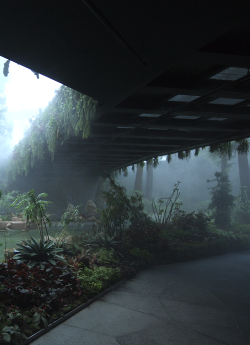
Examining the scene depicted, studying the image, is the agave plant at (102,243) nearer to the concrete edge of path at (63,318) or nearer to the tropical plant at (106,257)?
the tropical plant at (106,257)

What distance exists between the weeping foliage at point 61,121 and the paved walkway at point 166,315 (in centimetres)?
357

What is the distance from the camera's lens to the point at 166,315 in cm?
398

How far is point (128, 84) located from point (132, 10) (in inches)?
62.9

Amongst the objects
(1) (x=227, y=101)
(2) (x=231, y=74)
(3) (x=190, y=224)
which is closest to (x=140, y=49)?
(2) (x=231, y=74)

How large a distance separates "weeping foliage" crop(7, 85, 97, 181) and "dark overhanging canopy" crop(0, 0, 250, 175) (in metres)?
1.00

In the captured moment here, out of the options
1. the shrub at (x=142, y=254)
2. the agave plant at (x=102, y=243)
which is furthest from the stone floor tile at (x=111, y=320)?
the agave plant at (x=102, y=243)

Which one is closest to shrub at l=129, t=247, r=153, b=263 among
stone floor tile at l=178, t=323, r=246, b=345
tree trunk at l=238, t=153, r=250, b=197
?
stone floor tile at l=178, t=323, r=246, b=345

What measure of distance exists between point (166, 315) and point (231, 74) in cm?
362

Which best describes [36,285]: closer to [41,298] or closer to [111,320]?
[41,298]

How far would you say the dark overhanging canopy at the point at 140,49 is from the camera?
88.7 inches

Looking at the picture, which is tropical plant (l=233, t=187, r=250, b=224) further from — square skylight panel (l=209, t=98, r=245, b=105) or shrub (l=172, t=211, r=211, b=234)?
square skylight panel (l=209, t=98, r=245, b=105)

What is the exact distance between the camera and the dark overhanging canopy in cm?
225

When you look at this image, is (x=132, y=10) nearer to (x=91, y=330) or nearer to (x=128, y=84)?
(x=128, y=84)

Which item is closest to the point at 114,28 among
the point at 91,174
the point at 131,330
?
the point at 131,330
